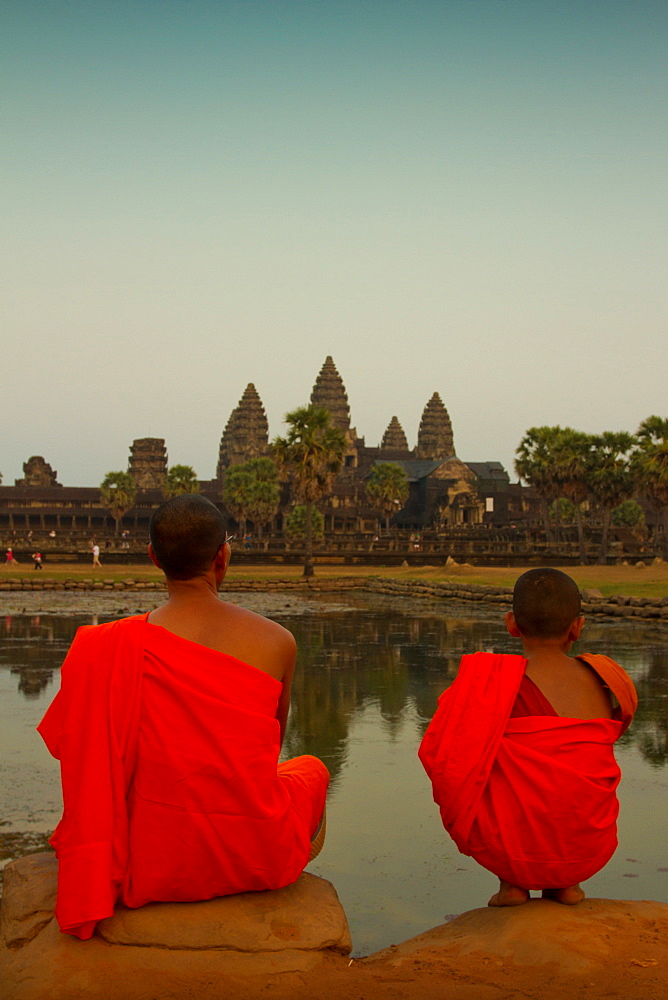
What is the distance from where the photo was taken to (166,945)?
3.36m

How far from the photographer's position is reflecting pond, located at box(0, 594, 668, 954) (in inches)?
208

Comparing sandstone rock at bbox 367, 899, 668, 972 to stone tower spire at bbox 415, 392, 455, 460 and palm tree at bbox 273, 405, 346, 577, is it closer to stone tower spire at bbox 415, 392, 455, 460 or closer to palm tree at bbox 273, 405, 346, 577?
palm tree at bbox 273, 405, 346, 577

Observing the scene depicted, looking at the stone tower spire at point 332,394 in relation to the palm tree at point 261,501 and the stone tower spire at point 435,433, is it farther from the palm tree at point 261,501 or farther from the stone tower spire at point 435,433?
the palm tree at point 261,501

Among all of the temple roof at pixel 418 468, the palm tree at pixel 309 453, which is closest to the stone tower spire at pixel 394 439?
the temple roof at pixel 418 468

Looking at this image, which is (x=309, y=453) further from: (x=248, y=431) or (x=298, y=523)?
(x=248, y=431)

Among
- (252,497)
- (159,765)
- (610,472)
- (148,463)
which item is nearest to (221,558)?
(159,765)

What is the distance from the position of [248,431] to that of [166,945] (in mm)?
110208

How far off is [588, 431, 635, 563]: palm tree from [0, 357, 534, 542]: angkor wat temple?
32.8 meters

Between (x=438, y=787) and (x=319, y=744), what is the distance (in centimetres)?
530

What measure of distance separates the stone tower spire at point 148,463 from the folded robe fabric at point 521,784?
105925 mm

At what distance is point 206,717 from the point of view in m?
3.43

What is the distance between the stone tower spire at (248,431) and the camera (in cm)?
11188

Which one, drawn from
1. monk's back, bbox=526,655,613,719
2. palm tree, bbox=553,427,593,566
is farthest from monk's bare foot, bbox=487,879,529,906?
palm tree, bbox=553,427,593,566

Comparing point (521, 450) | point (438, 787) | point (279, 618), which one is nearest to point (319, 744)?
point (438, 787)
